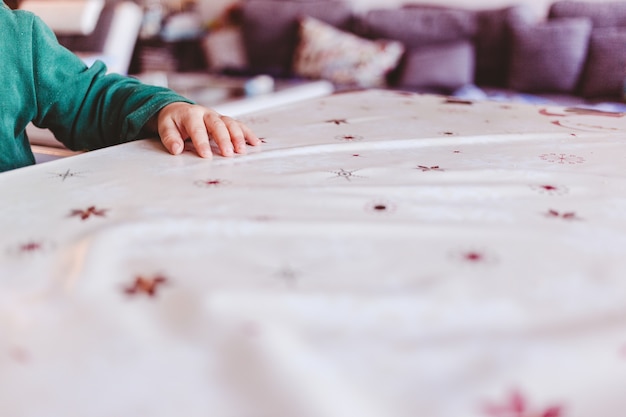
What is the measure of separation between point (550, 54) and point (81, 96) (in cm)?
198

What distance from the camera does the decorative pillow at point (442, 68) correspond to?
2.40 metres

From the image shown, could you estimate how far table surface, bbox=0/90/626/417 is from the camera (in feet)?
0.96

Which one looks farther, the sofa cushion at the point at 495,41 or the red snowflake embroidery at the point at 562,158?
the sofa cushion at the point at 495,41

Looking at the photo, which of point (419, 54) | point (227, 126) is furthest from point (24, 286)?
point (419, 54)

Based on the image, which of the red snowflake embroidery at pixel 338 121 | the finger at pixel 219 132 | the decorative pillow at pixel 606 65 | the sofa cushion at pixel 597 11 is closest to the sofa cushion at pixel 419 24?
the sofa cushion at pixel 597 11

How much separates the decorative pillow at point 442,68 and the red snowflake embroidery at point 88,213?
2118mm

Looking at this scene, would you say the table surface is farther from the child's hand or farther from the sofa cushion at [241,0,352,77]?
the sofa cushion at [241,0,352,77]

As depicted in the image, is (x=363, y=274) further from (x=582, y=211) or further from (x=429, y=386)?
(x=582, y=211)

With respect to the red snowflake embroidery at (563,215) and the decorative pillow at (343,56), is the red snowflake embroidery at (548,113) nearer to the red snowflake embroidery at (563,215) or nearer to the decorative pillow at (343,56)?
the red snowflake embroidery at (563,215)

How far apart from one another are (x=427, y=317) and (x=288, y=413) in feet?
0.29

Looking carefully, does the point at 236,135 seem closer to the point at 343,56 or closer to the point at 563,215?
the point at 563,215

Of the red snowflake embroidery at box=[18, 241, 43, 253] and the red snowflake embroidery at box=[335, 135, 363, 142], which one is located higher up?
the red snowflake embroidery at box=[18, 241, 43, 253]

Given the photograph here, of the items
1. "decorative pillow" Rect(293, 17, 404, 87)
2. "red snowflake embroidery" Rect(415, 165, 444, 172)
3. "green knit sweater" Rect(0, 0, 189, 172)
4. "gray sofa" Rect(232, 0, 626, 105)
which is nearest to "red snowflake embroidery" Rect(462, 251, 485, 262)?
"red snowflake embroidery" Rect(415, 165, 444, 172)

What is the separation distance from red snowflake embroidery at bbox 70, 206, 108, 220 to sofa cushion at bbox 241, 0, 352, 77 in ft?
8.01
